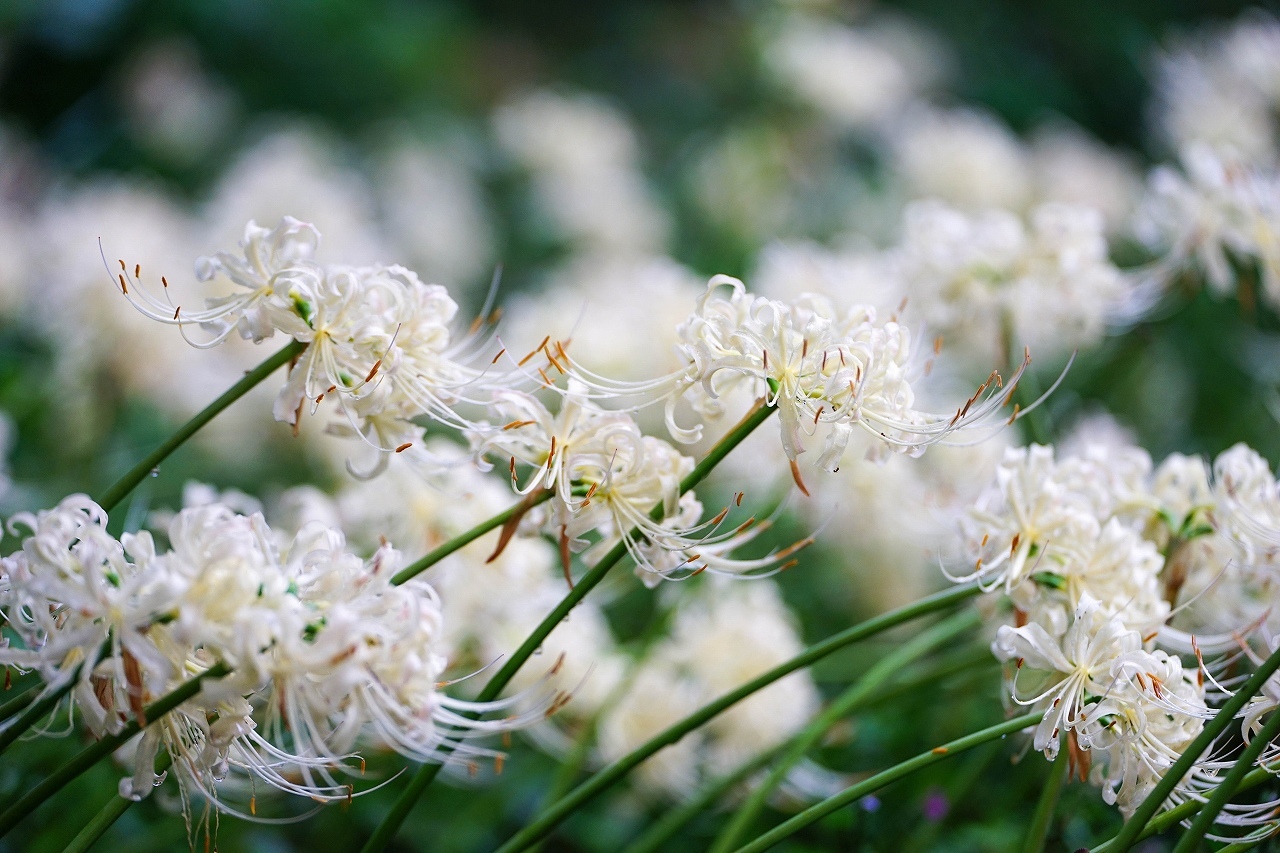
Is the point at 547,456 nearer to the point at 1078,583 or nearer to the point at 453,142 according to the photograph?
the point at 1078,583

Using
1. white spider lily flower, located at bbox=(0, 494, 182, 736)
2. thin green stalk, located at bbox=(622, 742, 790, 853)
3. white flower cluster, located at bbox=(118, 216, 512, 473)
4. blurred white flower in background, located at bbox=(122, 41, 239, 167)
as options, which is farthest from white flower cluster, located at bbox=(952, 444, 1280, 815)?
blurred white flower in background, located at bbox=(122, 41, 239, 167)

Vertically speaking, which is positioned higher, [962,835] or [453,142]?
[453,142]

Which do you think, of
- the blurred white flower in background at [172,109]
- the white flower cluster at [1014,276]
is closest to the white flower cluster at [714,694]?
the white flower cluster at [1014,276]

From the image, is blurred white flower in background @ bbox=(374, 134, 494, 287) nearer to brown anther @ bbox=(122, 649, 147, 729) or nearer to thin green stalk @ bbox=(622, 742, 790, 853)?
thin green stalk @ bbox=(622, 742, 790, 853)

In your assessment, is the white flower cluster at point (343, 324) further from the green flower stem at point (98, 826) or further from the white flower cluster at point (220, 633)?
the green flower stem at point (98, 826)

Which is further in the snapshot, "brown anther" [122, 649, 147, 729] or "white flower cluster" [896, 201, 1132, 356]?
"white flower cluster" [896, 201, 1132, 356]

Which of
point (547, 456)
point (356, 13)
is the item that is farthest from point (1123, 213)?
point (356, 13)
